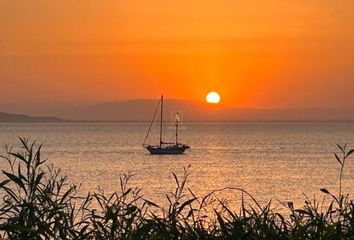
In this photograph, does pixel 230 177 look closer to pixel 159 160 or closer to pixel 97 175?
pixel 97 175

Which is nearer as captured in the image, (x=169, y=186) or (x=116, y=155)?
(x=169, y=186)

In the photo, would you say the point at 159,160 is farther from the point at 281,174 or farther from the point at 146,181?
the point at 146,181

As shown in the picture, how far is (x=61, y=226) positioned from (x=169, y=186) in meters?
69.9

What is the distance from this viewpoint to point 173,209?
631 cm

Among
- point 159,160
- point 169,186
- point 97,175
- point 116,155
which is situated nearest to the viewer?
point 169,186

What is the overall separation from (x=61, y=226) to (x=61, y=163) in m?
104

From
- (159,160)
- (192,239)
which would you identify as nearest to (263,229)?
(192,239)

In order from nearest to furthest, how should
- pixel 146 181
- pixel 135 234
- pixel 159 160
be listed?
1. pixel 135 234
2. pixel 146 181
3. pixel 159 160

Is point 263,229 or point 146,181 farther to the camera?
point 146,181

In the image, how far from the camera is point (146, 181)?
8225 centimetres

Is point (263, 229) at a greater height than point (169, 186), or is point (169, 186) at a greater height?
point (263, 229)

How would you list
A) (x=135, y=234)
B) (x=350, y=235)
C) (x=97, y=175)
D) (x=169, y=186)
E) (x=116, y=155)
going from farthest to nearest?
1. (x=116, y=155)
2. (x=97, y=175)
3. (x=169, y=186)
4. (x=350, y=235)
5. (x=135, y=234)

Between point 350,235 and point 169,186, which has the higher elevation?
point 350,235

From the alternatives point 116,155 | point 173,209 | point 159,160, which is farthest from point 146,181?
point 173,209
